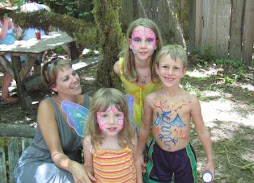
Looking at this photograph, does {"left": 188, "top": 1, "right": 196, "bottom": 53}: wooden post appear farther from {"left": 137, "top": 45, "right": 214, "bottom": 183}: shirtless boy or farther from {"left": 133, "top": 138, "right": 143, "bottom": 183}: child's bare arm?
{"left": 133, "top": 138, "right": 143, "bottom": 183}: child's bare arm

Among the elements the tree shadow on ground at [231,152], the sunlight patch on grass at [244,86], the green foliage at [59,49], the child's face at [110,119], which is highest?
the child's face at [110,119]

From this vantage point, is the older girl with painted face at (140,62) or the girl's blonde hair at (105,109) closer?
the girl's blonde hair at (105,109)

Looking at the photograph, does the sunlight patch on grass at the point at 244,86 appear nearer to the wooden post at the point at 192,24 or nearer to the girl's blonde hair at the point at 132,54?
the wooden post at the point at 192,24

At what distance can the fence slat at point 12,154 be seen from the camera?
2.65 m

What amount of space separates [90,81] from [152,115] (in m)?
3.63

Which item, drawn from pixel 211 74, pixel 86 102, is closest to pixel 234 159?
pixel 86 102

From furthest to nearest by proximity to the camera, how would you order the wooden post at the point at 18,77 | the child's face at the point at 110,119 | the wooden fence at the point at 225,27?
the wooden fence at the point at 225,27
the wooden post at the point at 18,77
the child's face at the point at 110,119

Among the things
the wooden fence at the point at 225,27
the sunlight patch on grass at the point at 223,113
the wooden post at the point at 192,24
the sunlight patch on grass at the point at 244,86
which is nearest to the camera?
the sunlight patch on grass at the point at 223,113

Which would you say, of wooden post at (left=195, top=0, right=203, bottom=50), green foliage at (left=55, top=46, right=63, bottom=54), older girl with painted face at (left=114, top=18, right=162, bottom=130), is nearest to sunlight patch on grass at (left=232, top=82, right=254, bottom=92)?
→ wooden post at (left=195, top=0, right=203, bottom=50)

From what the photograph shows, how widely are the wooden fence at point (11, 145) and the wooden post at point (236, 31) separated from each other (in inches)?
175

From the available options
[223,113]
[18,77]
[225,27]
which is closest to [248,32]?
[225,27]

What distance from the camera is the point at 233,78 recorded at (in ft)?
18.2

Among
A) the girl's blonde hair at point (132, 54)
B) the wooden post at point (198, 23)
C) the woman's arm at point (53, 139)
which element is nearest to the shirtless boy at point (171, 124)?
the girl's blonde hair at point (132, 54)

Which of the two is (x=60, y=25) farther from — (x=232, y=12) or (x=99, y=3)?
(x=232, y=12)
